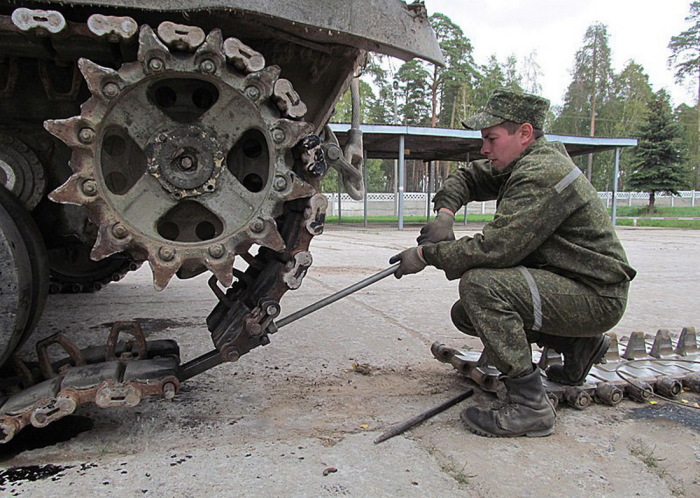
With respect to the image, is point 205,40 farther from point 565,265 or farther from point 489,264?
point 565,265

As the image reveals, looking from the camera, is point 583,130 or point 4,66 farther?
point 583,130

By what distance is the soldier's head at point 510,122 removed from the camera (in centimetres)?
251

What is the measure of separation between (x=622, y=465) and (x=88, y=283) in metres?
4.55

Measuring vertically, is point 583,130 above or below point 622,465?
above

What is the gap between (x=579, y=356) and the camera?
2719 millimetres

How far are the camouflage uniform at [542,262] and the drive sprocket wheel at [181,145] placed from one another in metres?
0.80

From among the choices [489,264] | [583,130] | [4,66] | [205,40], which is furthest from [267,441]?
[583,130]

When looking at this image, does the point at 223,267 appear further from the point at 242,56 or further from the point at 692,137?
the point at 692,137

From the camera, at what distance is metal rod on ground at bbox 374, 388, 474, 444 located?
2.27 meters

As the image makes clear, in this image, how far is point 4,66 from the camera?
239cm

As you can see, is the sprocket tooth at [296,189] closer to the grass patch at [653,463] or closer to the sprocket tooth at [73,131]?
the sprocket tooth at [73,131]

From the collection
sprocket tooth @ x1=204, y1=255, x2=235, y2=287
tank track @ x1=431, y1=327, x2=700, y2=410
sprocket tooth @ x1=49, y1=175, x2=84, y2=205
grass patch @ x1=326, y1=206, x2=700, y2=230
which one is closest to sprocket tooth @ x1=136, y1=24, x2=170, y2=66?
sprocket tooth @ x1=49, y1=175, x2=84, y2=205

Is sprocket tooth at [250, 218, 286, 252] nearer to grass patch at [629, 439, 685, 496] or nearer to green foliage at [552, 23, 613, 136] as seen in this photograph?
grass patch at [629, 439, 685, 496]

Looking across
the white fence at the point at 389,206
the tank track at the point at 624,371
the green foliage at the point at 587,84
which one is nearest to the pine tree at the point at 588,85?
the green foliage at the point at 587,84
